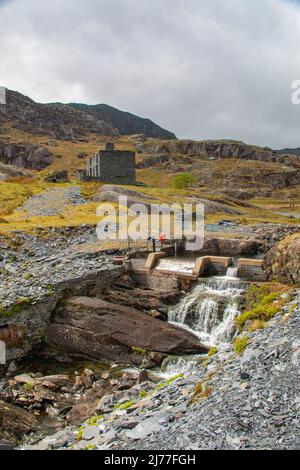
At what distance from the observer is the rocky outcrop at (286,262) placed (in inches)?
758

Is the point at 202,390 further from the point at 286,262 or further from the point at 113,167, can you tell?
the point at 113,167

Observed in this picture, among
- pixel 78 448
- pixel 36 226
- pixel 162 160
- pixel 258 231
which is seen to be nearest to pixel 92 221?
pixel 36 226

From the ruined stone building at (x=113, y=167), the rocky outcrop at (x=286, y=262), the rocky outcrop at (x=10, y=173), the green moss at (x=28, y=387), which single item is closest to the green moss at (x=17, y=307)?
the green moss at (x=28, y=387)

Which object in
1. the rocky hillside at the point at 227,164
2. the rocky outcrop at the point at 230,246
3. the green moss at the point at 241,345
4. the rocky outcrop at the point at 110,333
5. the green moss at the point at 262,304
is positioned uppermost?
the rocky hillside at the point at 227,164

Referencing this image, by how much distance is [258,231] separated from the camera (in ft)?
139

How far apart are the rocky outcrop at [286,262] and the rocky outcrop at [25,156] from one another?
14412 centimetres

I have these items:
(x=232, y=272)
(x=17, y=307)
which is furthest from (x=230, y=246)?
(x=17, y=307)

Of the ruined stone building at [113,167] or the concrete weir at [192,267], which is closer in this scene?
the concrete weir at [192,267]

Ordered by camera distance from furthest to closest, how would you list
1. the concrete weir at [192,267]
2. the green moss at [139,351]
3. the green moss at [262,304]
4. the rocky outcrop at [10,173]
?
the rocky outcrop at [10,173] < the concrete weir at [192,267] < the green moss at [139,351] < the green moss at [262,304]

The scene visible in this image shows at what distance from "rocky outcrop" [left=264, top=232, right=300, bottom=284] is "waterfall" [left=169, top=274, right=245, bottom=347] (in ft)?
8.47

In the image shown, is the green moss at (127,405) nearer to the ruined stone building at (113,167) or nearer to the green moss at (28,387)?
the green moss at (28,387)

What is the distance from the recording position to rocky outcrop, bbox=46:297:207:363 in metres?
20.6

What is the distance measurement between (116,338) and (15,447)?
8533 mm
